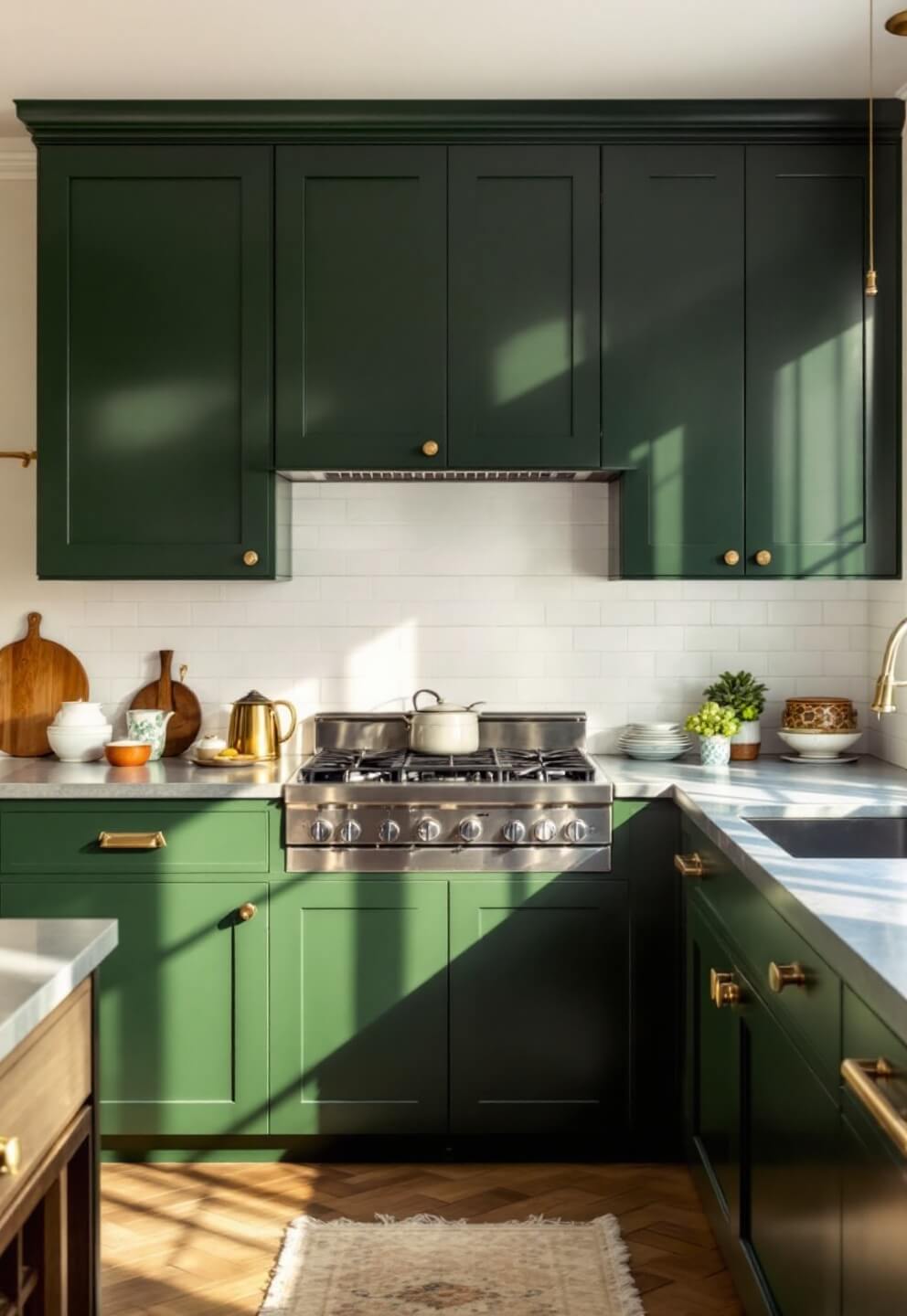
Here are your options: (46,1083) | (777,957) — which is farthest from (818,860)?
(46,1083)

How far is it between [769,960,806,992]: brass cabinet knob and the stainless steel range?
4.29 ft

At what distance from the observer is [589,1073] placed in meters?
3.47

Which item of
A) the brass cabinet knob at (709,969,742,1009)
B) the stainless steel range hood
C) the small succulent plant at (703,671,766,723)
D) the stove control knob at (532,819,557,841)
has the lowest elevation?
the brass cabinet knob at (709,969,742,1009)

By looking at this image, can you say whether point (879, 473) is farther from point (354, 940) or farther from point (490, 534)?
point (354, 940)

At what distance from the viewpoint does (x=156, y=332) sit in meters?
3.67

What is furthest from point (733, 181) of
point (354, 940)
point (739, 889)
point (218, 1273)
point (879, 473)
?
point (218, 1273)

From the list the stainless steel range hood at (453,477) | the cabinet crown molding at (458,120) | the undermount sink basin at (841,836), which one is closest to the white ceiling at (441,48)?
the cabinet crown molding at (458,120)

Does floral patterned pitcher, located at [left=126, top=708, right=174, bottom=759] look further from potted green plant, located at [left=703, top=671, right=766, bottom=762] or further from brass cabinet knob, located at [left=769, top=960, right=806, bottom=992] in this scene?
brass cabinet knob, located at [left=769, top=960, right=806, bottom=992]

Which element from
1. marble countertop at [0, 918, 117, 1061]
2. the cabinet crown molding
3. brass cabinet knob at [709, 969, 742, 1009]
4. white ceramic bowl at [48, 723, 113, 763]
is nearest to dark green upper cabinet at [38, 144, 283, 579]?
the cabinet crown molding

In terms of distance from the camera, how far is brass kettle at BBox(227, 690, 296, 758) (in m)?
3.80

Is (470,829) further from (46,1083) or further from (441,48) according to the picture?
(441,48)

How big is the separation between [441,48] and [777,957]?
2.34 meters

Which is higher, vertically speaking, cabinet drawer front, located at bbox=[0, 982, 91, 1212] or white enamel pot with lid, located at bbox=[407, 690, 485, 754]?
white enamel pot with lid, located at bbox=[407, 690, 485, 754]

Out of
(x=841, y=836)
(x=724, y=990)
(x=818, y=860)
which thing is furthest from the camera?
(x=841, y=836)
